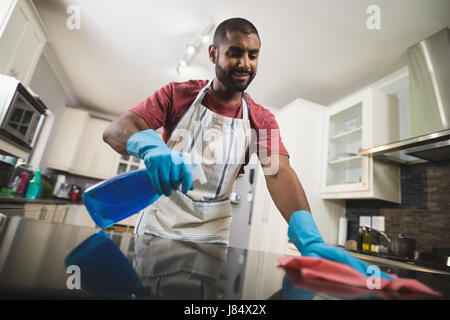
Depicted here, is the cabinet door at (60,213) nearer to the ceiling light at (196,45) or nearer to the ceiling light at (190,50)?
the ceiling light at (196,45)

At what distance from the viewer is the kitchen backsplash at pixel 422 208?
180 cm

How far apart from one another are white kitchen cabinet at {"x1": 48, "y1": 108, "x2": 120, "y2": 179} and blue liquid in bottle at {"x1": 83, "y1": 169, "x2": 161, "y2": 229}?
13.2ft

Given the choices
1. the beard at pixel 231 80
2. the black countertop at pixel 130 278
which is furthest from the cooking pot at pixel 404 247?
the black countertop at pixel 130 278

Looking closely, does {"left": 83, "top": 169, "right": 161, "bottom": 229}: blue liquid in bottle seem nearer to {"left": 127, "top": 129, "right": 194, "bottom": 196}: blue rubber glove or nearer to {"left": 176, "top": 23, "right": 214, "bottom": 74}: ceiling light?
{"left": 127, "top": 129, "right": 194, "bottom": 196}: blue rubber glove

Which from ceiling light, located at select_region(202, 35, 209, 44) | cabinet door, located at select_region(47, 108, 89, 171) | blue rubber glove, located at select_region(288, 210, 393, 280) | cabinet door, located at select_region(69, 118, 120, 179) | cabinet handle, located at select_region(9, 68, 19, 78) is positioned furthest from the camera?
cabinet door, located at select_region(69, 118, 120, 179)

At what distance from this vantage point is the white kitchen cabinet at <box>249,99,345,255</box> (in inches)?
98.0

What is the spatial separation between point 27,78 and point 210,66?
5.81 feet

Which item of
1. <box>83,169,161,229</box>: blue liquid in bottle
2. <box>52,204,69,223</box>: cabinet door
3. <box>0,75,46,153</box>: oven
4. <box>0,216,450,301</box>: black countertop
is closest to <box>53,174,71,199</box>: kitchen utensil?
A: <box>52,204,69,223</box>: cabinet door

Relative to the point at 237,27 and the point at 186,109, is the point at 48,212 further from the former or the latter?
the point at 237,27

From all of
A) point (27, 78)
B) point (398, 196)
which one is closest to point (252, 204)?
point (398, 196)

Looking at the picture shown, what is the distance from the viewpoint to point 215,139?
1031 mm

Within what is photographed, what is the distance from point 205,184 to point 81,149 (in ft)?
13.8

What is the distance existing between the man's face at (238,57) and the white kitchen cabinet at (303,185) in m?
1.79
